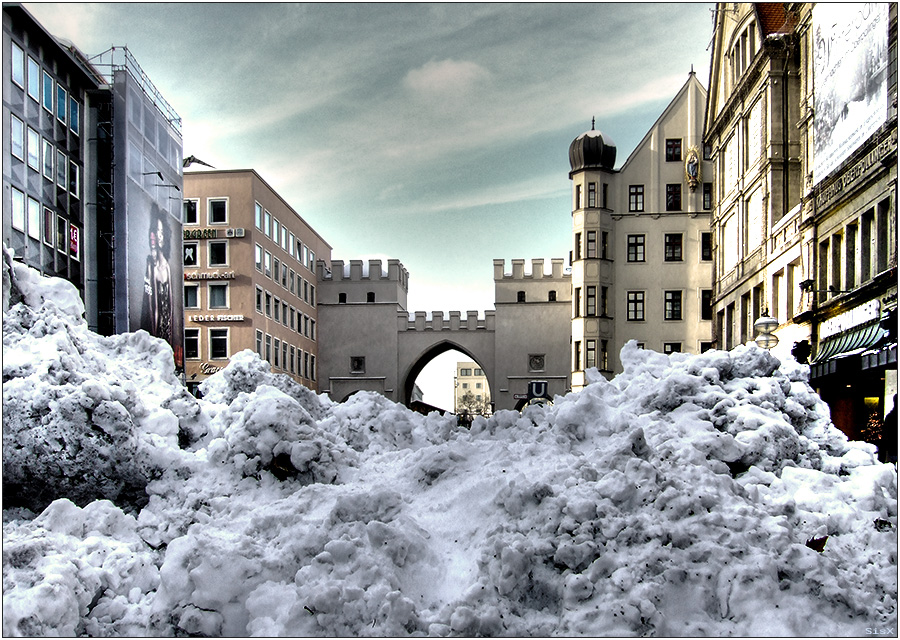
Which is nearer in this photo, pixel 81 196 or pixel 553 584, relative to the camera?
pixel 553 584

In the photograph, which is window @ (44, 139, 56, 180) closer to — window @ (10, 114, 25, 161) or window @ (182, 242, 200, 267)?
window @ (10, 114, 25, 161)

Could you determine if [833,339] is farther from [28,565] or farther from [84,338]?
[28,565]

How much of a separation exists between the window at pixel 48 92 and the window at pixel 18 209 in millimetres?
3167

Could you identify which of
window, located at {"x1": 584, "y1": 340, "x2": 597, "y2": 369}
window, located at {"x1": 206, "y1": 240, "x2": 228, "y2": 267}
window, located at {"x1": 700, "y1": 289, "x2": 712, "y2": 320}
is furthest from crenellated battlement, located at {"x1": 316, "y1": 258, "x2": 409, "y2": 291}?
window, located at {"x1": 700, "y1": 289, "x2": 712, "y2": 320}

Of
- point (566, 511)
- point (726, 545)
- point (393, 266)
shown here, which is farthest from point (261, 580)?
point (393, 266)

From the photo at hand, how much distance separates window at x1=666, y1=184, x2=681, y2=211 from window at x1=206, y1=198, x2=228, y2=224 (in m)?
21.0

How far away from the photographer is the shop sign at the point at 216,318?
36.9 metres

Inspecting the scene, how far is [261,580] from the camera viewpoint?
384 centimetres

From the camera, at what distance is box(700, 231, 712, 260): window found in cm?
3712

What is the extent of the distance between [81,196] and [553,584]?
2301 cm

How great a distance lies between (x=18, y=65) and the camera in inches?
755

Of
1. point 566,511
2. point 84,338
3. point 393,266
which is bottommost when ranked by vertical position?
point 566,511

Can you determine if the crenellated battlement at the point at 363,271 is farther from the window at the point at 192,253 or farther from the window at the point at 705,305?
the window at the point at 705,305

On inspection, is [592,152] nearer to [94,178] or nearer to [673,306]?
[673,306]
